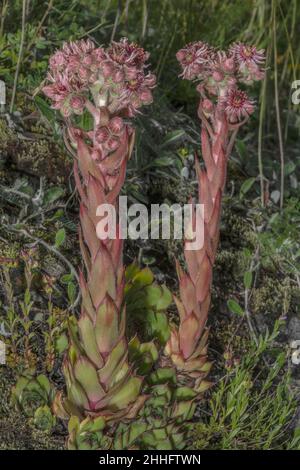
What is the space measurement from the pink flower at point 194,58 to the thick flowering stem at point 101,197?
0.15m

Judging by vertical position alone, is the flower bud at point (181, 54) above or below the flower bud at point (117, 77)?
above

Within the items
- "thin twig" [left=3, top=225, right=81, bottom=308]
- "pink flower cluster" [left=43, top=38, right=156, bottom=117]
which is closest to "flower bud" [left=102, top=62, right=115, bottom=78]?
"pink flower cluster" [left=43, top=38, right=156, bottom=117]

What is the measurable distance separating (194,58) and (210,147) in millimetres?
234

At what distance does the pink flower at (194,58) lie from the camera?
1.81 meters

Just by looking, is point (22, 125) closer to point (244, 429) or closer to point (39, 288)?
point (39, 288)

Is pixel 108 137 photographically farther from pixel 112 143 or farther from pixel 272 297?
pixel 272 297

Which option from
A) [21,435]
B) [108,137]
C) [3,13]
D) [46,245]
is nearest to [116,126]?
[108,137]

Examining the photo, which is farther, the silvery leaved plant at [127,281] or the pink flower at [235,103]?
the pink flower at [235,103]

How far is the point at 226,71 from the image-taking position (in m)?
1.77

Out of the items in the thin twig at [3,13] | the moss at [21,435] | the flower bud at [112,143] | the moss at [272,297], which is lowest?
the moss at [21,435]

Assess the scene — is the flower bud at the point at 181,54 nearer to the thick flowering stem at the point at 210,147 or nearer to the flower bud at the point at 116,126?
the thick flowering stem at the point at 210,147

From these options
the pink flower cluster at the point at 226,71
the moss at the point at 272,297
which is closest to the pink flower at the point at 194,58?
the pink flower cluster at the point at 226,71
